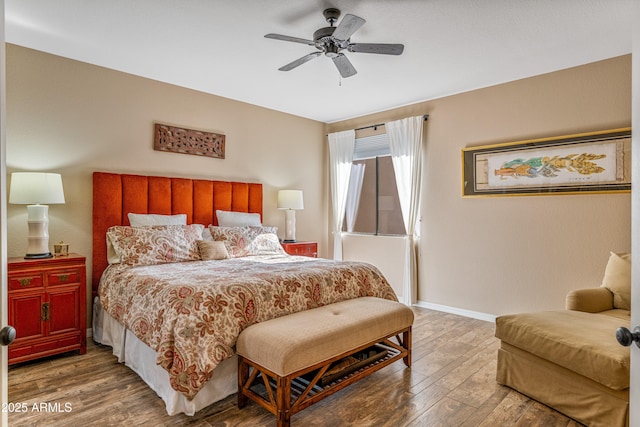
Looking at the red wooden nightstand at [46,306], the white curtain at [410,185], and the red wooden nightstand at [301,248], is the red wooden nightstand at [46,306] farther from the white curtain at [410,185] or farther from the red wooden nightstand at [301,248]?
the white curtain at [410,185]

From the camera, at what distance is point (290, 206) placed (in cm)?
487

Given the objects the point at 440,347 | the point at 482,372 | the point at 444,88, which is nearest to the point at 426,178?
the point at 444,88

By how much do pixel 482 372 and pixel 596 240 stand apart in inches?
68.8

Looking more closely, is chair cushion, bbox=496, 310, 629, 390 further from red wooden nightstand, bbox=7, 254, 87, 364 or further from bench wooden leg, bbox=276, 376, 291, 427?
red wooden nightstand, bbox=7, 254, 87, 364

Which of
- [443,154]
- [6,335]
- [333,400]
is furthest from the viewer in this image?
[443,154]

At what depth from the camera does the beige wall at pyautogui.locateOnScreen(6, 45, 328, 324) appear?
3.16 metres

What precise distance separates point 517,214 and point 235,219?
10.3 feet

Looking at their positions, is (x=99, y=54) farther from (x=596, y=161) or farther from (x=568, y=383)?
(x=596, y=161)

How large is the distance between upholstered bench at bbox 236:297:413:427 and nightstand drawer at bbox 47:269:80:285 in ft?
5.71

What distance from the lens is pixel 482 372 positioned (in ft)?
9.04

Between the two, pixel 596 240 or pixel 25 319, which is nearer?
pixel 25 319

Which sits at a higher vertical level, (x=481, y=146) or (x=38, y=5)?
(x=38, y=5)

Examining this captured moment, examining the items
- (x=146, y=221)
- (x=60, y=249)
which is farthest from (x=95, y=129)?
(x=60, y=249)

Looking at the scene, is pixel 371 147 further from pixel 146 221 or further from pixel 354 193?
pixel 146 221
